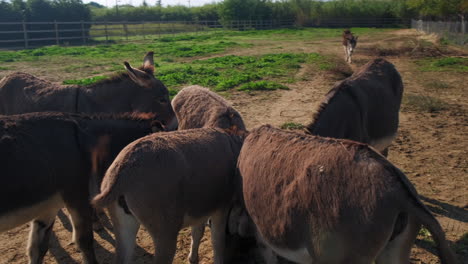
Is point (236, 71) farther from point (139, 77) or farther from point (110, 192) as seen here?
point (110, 192)

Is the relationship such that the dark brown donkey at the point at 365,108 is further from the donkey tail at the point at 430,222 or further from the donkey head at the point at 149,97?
the donkey head at the point at 149,97

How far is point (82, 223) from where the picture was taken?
11.7 ft

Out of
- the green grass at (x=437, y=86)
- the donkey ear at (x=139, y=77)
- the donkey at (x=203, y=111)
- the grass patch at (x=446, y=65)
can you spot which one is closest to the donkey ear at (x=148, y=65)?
the donkey ear at (x=139, y=77)

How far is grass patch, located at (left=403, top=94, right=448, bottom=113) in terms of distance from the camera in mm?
9273

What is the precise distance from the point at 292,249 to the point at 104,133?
2.30 m

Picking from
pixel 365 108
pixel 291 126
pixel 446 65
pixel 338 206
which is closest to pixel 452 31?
pixel 446 65

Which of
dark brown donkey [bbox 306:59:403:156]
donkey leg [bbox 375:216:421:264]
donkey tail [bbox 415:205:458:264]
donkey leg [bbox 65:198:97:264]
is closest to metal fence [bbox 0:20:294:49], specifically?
donkey leg [bbox 65:198:97:264]

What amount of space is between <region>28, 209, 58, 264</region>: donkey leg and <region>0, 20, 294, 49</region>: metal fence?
25253mm

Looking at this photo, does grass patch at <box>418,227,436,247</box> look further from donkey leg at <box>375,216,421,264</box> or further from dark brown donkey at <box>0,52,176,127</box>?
dark brown donkey at <box>0,52,176,127</box>

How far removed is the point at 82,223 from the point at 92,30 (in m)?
33.4

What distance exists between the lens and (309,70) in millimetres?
15344

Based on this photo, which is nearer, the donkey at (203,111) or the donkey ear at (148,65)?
the donkey at (203,111)

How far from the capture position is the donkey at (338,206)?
2256 mm

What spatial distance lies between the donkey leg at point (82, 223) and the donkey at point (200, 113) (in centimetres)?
107
